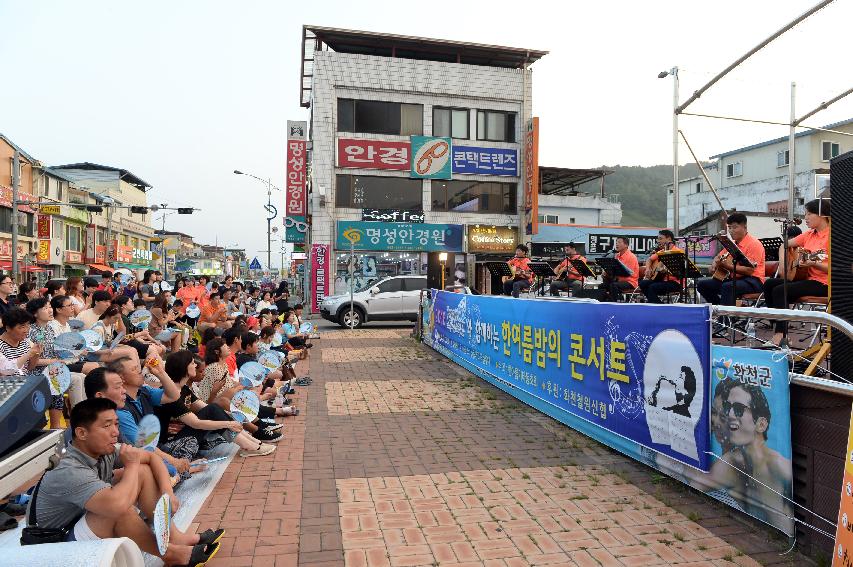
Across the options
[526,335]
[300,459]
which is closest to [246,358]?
[300,459]

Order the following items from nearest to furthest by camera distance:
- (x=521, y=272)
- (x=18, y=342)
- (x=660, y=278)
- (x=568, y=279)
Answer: (x=18, y=342)
(x=660, y=278)
(x=568, y=279)
(x=521, y=272)

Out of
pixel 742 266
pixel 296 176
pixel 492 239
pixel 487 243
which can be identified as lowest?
pixel 742 266

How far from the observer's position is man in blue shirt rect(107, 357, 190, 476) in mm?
4749

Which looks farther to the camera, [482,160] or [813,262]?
[482,160]

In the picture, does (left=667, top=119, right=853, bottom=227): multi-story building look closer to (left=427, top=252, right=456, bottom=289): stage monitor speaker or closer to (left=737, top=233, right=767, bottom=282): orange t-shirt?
(left=427, top=252, right=456, bottom=289): stage monitor speaker

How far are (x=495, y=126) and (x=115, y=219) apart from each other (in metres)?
45.3

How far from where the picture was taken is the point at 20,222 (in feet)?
122

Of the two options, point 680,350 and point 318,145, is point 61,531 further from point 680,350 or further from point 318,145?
point 318,145

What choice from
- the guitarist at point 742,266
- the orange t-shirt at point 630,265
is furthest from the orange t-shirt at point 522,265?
the guitarist at point 742,266

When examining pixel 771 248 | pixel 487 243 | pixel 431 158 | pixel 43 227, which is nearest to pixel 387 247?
pixel 431 158

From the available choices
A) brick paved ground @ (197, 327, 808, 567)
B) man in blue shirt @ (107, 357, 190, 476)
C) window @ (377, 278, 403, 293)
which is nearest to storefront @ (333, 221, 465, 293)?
window @ (377, 278, 403, 293)

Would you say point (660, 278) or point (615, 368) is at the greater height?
point (660, 278)

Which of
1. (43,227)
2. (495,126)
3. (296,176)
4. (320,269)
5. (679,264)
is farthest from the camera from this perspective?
(43,227)

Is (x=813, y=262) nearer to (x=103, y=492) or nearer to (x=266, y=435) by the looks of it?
(x=266, y=435)
